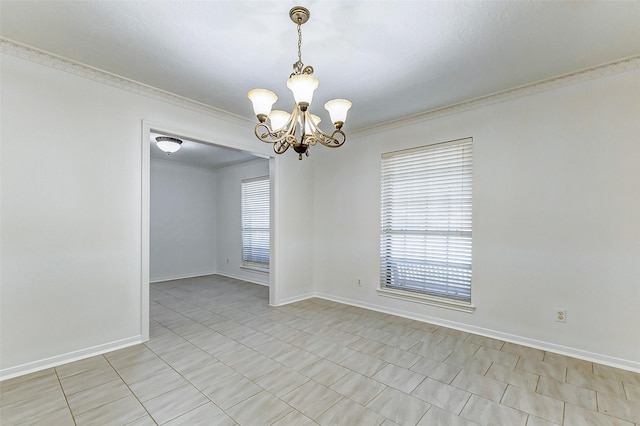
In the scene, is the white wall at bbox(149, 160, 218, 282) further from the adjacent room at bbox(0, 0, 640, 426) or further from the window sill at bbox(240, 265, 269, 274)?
the adjacent room at bbox(0, 0, 640, 426)

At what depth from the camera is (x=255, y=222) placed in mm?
6508

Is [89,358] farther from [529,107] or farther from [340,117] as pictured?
[529,107]

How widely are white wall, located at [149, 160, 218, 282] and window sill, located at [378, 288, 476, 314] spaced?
4.76 m

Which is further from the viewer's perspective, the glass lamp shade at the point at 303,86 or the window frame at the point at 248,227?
the window frame at the point at 248,227

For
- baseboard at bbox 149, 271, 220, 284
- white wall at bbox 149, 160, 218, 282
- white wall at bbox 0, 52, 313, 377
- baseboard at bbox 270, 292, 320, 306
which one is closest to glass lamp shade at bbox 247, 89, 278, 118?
white wall at bbox 0, 52, 313, 377

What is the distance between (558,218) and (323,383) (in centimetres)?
270

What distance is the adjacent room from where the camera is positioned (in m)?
2.09

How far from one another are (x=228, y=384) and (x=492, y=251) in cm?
296

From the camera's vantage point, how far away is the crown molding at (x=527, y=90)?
105 inches

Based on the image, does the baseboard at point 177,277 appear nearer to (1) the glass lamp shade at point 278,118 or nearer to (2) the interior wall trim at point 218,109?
(2) the interior wall trim at point 218,109

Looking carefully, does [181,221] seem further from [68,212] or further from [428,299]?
[428,299]

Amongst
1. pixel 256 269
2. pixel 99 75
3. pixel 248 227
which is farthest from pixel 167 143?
pixel 256 269

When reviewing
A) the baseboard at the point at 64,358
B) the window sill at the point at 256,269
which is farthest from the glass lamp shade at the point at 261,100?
the window sill at the point at 256,269

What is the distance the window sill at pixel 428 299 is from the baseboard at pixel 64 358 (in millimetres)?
3046
